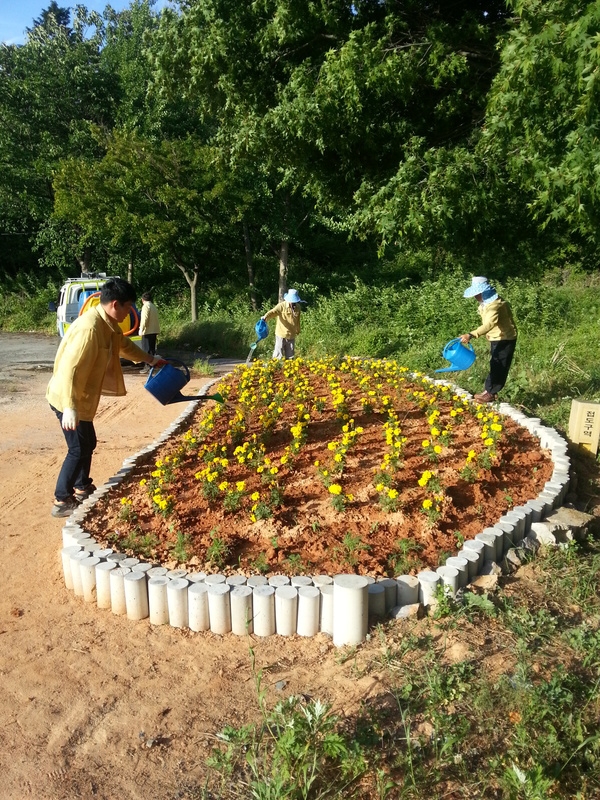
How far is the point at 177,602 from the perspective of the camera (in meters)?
3.26

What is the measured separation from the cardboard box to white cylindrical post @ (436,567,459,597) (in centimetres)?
306

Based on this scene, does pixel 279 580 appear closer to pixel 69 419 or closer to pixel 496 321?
pixel 69 419

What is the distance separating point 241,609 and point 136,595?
0.64 meters

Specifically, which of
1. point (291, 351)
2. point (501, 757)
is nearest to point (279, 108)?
point (291, 351)

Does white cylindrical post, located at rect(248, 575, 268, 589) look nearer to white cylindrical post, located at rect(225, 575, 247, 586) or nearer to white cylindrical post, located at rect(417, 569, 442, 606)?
white cylindrical post, located at rect(225, 575, 247, 586)

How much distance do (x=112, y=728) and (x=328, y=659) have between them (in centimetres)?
103

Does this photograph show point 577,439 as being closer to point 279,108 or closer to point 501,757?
point 501,757

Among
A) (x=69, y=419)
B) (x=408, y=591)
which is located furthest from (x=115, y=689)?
(x=69, y=419)

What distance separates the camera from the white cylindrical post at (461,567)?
10.8 ft

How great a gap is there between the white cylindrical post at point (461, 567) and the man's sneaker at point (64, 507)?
2.97 m

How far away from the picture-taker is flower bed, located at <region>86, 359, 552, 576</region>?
360cm

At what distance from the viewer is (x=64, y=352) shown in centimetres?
454

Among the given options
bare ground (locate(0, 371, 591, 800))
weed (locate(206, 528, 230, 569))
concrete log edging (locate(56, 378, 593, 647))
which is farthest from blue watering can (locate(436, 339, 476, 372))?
weed (locate(206, 528, 230, 569))

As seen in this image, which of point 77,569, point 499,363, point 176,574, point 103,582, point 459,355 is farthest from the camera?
point 459,355
